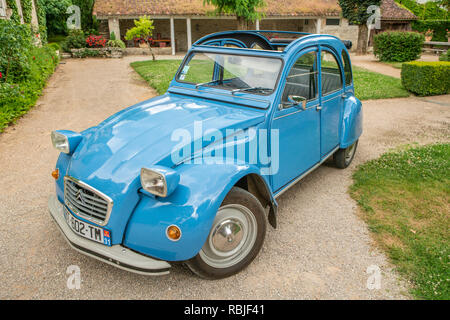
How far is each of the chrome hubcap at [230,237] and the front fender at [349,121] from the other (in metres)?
2.65

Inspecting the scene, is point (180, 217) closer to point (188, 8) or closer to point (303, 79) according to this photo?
point (303, 79)

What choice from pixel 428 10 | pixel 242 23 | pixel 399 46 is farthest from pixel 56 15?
pixel 428 10

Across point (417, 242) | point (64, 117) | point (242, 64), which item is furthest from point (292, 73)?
point (64, 117)

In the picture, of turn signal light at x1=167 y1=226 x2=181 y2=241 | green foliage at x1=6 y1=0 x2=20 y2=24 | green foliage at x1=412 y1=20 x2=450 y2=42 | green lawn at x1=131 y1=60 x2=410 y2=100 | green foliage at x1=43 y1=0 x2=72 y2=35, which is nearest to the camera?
turn signal light at x1=167 y1=226 x2=181 y2=241

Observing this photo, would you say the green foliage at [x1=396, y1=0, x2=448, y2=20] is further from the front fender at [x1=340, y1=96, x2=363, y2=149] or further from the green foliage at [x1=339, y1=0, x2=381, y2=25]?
the front fender at [x1=340, y1=96, x2=363, y2=149]

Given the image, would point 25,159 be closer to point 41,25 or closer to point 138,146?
point 138,146

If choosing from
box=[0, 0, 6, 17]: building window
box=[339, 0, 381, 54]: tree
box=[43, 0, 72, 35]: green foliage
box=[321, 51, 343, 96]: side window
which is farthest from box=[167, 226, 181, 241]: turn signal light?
box=[43, 0, 72, 35]: green foliage

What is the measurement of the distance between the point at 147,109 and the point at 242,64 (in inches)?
48.1

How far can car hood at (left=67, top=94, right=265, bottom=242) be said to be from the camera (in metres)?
2.85

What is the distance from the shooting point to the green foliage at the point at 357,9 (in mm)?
20984

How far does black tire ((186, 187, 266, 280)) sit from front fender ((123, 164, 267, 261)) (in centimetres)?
21

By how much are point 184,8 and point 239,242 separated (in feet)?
81.3

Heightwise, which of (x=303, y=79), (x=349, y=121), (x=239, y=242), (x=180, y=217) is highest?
(x=303, y=79)

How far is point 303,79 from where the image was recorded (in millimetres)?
4160
